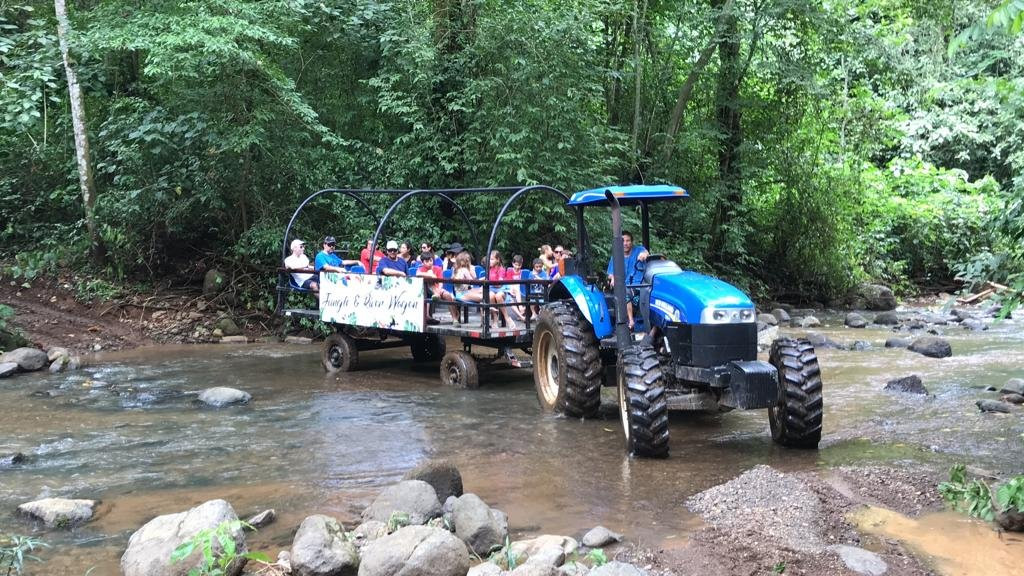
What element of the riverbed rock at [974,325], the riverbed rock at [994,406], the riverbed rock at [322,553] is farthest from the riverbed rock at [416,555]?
the riverbed rock at [974,325]

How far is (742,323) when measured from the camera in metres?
7.16

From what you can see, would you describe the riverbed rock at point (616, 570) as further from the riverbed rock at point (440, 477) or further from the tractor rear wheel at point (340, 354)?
the tractor rear wheel at point (340, 354)

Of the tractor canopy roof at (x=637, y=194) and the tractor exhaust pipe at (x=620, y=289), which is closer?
the tractor exhaust pipe at (x=620, y=289)

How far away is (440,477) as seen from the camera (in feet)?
19.8

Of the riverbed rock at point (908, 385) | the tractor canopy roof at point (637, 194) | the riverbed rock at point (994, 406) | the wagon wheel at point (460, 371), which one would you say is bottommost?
the riverbed rock at point (908, 385)

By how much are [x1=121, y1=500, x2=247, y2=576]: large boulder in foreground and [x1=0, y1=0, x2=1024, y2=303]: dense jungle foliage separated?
9870mm

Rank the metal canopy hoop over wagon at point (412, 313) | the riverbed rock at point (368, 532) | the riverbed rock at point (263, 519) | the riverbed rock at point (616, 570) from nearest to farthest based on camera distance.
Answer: the riverbed rock at point (616, 570)
the riverbed rock at point (368, 532)
the riverbed rock at point (263, 519)
the metal canopy hoop over wagon at point (412, 313)

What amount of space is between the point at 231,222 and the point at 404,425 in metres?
9.73

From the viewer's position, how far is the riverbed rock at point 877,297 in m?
20.6

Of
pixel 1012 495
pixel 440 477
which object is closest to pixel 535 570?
pixel 440 477

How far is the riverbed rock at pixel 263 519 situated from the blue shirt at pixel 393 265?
6394mm

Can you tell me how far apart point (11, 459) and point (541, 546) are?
5.08m

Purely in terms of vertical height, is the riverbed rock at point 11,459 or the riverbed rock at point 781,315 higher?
the riverbed rock at point 11,459

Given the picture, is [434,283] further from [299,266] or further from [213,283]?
[213,283]
